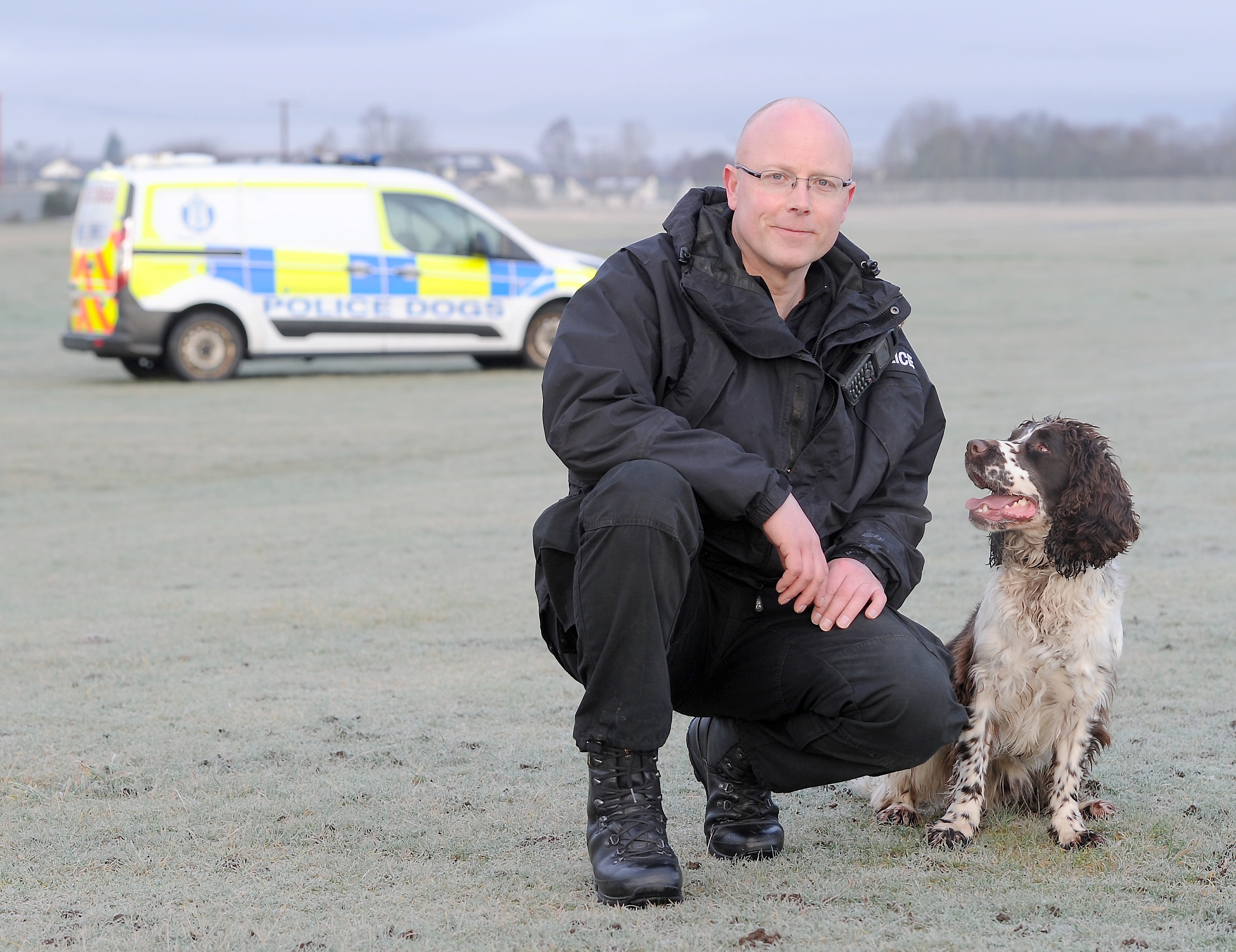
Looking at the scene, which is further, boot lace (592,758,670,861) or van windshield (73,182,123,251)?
van windshield (73,182,123,251)

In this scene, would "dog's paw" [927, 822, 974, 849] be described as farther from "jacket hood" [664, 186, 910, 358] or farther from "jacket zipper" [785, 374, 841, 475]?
"jacket hood" [664, 186, 910, 358]

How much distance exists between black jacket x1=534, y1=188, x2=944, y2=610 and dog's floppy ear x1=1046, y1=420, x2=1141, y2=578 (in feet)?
1.20

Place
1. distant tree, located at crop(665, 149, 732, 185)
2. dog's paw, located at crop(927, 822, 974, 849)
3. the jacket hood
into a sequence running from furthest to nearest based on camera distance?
1. distant tree, located at crop(665, 149, 732, 185)
2. dog's paw, located at crop(927, 822, 974, 849)
3. the jacket hood

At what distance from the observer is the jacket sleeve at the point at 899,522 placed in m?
3.50

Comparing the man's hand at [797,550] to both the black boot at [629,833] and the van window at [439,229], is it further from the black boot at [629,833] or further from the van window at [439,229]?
the van window at [439,229]

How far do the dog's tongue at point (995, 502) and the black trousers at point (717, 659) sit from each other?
0.42 metres

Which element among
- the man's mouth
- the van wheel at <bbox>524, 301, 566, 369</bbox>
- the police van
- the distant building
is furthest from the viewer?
the distant building

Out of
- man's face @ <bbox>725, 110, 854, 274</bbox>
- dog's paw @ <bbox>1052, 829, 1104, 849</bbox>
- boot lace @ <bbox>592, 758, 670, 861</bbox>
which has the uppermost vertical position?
man's face @ <bbox>725, 110, 854, 274</bbox>

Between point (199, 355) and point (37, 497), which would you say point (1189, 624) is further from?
point (199, 355)

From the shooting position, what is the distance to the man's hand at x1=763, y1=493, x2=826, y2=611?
10.8ft

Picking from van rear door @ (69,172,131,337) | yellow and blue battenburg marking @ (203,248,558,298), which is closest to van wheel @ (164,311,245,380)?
yellow and blue battenburg marking @ (203,248,558,298)

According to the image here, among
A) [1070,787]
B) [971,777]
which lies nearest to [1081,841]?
[1070,787]

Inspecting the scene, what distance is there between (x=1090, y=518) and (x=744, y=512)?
100 cm

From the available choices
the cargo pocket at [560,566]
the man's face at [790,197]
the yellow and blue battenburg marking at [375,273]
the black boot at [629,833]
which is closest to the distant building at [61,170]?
the yellow and blue battenburg marking at [375,273]
